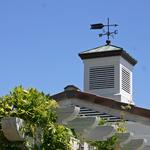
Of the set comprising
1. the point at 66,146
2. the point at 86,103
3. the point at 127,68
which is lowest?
the point at 66,146

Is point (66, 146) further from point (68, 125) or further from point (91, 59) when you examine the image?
point (91, 59)

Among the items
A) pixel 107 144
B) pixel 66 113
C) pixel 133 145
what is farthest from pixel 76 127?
pixel 133 145

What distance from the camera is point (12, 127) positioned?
388 inches

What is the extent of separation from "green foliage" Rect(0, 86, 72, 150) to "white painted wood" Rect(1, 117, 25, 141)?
0.16m

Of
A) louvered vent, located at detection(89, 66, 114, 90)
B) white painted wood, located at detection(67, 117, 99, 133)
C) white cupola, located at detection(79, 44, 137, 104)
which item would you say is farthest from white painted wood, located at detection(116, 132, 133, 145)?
louvered vent, located at detection(89, 66, 114, 90)

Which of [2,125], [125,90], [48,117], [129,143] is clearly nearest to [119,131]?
[129,143]

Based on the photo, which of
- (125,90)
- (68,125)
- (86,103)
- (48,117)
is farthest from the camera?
(125,90)

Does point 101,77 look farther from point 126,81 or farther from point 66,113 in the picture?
point 66,113

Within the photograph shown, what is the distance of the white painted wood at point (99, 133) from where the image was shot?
12.0 metres

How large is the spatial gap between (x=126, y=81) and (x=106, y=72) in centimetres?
92

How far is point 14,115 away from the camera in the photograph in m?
10.2

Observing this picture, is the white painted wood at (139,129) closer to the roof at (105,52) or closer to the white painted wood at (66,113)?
the roof at (105,52)

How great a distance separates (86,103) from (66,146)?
31.1 ft

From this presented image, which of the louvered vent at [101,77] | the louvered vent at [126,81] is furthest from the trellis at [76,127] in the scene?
the louvered vent at [126,81]
